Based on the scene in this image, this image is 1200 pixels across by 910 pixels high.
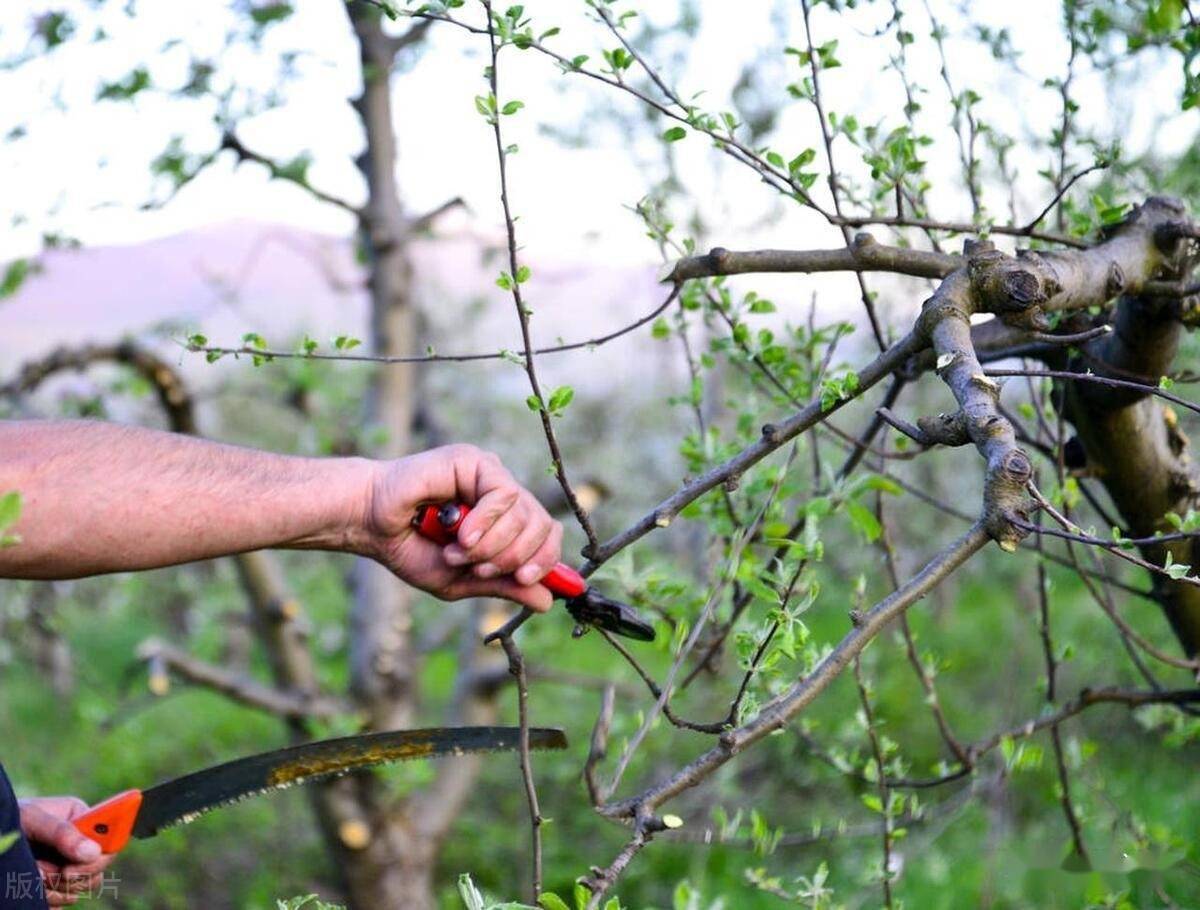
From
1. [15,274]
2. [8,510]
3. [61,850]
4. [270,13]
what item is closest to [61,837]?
[61,850]

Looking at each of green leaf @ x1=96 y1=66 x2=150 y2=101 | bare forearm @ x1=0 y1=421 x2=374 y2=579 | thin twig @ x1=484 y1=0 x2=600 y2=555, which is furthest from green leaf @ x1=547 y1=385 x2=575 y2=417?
green leaf @ x1=96 y1=66 x2=150 y2=101

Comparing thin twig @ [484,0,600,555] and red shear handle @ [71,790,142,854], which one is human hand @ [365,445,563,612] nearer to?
thin twig @ [484,0,600,555]

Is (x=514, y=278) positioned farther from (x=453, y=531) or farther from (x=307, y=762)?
(x=307, y=762)

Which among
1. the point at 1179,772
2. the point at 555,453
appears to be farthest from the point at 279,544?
the point at 1179,772

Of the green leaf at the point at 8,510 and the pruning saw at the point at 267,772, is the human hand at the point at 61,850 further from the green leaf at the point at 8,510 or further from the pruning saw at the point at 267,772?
the green leaf at the point at 8,510

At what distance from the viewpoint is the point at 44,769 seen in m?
8.25

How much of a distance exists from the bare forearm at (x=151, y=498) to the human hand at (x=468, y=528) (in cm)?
6

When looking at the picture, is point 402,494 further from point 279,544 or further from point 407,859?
point 407,859

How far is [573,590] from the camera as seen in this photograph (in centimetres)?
212

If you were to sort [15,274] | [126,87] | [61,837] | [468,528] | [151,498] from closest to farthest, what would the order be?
[151,498] → [468,528] → [61,837] → [126,87] → [15,274]

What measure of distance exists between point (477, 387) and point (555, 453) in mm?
10365

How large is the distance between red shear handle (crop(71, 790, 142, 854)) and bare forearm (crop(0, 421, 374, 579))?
2.35ft

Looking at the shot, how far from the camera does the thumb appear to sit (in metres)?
2.24

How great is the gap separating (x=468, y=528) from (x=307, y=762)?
2.04 ft
